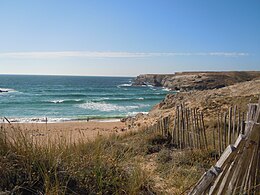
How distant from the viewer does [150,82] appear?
93062 mm

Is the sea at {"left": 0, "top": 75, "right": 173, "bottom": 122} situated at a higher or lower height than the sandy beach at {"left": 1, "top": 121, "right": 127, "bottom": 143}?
lower

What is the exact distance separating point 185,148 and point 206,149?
0.61m

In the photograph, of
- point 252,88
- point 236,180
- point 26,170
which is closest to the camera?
point 236,180

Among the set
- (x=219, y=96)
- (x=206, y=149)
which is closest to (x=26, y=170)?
(x=206, y=149)

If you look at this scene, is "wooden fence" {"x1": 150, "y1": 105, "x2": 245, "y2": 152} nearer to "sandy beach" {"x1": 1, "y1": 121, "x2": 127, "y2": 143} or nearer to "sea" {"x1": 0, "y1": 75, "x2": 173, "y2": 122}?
"sandy beach" {"x1": 1, "y1": 121, "x2": 127, "y2": 143}

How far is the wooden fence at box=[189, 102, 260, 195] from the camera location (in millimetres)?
2768

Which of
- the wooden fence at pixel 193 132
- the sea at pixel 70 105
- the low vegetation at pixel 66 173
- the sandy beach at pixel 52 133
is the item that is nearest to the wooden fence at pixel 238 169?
the low vegetation at pixel 66 173

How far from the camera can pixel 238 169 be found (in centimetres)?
293

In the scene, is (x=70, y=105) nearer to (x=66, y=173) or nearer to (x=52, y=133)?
(x=52, y=133)

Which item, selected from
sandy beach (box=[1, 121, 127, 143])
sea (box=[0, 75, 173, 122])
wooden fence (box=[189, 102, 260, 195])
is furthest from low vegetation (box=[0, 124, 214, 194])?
wooden fence (box=[189, 102, 260, 195])

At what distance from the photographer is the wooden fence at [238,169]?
2.77 meters

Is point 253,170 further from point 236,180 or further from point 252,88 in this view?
point 252,88

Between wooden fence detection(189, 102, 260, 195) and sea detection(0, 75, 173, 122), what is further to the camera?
sea detection(0, 75, 173, 122)

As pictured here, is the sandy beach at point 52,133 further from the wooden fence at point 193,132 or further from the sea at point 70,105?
the wooden fence at point 193,132
